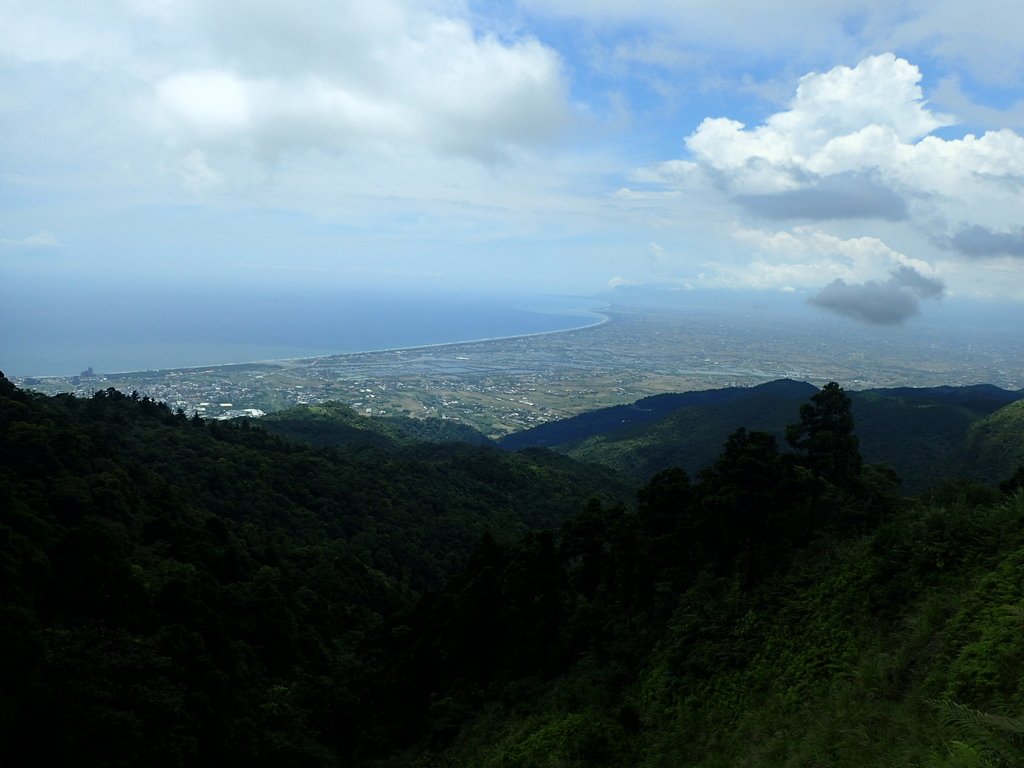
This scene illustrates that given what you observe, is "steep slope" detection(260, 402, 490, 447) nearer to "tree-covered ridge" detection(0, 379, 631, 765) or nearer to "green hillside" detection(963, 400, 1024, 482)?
"tree-covered ridge" detection(0, 379, 631, 765)

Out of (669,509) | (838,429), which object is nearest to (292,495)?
(669,509)

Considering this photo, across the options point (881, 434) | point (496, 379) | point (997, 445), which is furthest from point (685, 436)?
point (496, 379)

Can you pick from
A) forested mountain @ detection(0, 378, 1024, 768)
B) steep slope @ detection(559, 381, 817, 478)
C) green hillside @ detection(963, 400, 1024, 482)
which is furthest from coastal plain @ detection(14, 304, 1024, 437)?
forested mountain @ detection(0, 378, 1024, 768)

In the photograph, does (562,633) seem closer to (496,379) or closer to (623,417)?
(623,417)

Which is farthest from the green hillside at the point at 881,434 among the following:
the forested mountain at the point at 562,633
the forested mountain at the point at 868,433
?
the forested mountain at the point at 562,633

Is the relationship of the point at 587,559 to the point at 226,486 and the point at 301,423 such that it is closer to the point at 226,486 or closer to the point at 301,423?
the point at 226,486

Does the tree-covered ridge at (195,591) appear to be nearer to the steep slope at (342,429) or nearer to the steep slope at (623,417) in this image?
Answer: the steep slope at (342,429)
